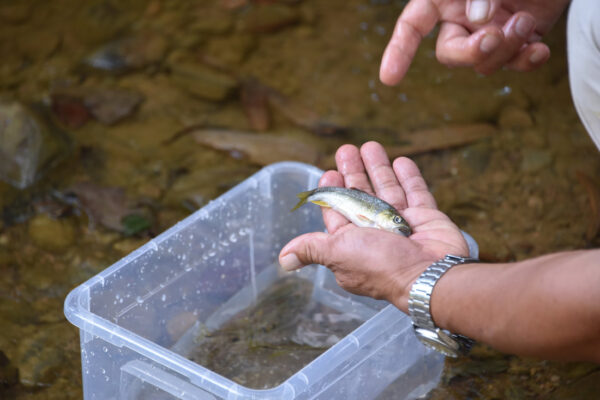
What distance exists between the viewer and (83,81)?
538 cm

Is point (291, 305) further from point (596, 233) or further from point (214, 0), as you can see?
point (214, 0)

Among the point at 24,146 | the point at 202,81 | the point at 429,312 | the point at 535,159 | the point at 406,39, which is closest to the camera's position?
the point at 429,312

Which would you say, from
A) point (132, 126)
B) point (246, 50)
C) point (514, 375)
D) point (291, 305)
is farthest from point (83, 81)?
point (514, 375)

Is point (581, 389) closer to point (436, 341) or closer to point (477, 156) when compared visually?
point (436, 341)

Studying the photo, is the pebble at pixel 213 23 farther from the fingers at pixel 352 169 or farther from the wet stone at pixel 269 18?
the fingers at pixel 352 169

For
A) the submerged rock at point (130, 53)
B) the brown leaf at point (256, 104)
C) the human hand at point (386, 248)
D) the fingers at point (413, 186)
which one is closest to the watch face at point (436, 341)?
the human hand at point (386, 248)

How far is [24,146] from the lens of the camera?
4.55 meters

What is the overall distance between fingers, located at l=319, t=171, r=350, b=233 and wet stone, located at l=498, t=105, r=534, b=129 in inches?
84.9

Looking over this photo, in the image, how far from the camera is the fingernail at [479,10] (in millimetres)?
3037

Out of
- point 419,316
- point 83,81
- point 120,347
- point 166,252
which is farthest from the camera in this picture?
point 83,81

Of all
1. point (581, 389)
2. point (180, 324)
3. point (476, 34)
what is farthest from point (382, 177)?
point (581, 389)

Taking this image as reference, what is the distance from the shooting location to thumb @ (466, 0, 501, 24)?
9.96ft

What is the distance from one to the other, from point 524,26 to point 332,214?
4.07ft

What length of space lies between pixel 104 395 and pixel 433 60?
384 cm
